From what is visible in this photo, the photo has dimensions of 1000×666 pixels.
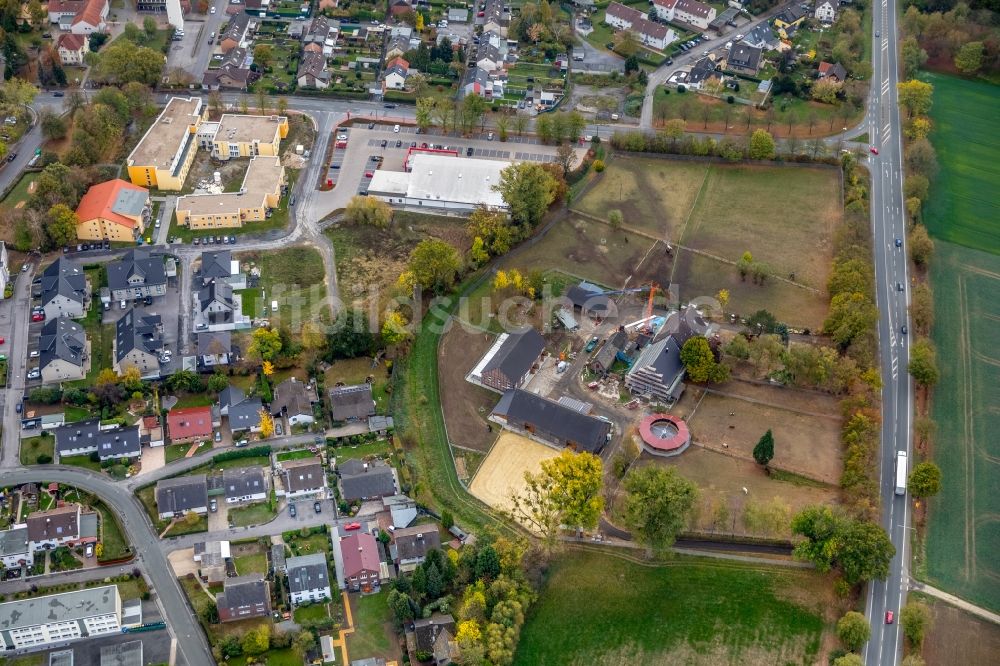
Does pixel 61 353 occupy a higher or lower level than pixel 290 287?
lower

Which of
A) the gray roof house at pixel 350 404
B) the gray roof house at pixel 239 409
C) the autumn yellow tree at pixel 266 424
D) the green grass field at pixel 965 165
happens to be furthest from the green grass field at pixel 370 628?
the green grass field at pixel 965 165

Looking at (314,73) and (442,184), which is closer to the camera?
(442,184)

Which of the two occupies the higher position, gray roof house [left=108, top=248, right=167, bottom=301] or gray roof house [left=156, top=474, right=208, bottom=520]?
gray roof house [left=108, top=248, right=167, bottom=301]

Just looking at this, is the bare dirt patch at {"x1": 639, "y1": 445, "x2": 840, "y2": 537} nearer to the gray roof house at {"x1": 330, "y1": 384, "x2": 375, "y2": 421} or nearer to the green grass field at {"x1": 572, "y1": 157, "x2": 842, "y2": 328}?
the green grass field at {"x1": 572, "y1": 157, "x2": 842, "y2": 328}

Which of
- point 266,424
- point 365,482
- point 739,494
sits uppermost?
point 266,424

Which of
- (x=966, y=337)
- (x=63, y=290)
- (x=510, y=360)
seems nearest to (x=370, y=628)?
(x=510, y=360)

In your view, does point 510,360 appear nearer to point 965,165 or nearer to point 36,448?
point 36,448

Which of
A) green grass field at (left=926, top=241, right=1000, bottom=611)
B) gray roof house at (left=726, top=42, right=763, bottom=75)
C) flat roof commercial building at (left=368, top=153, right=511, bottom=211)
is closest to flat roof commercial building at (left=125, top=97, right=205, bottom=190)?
flat roof commercial building at (left=368, top=153, right=511, bottom=211)
